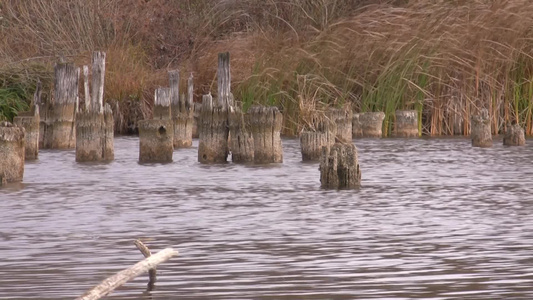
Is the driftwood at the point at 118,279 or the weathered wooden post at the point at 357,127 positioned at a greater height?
the weathered wooden post at the point at 357,127

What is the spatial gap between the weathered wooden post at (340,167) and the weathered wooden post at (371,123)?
832 centimetres

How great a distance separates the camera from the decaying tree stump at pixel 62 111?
21141 mm

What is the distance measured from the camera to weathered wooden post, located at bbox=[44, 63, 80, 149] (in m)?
21.1

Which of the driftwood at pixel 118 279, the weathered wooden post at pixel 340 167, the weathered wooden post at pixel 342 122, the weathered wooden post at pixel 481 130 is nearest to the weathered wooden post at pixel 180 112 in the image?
the weathered wooden post at pixel 342 122

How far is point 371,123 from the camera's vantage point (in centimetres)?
2475

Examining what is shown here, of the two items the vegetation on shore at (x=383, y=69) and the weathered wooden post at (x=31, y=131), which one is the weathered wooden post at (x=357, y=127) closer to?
the vegetation on shore at (x=383, y=69)

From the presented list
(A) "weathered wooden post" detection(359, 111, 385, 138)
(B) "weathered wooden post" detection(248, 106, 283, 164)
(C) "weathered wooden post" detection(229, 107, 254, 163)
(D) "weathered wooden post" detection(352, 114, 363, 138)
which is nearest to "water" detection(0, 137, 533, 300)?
(B) "weathered wooden post" detection(248, 106, 283, 164)

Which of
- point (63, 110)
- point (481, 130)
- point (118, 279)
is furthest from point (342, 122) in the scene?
point (118, 279)

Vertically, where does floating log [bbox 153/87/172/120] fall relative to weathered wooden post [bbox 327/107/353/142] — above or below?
above

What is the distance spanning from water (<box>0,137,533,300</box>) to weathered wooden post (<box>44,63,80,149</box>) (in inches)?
53.4

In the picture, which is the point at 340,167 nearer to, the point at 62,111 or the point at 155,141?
the point at 155,141

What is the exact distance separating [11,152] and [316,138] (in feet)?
17.4

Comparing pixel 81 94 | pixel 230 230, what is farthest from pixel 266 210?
pixel 81 94

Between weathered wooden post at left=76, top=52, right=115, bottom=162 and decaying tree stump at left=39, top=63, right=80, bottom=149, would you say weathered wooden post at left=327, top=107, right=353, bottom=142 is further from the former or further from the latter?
decaying tree stump at left=39, top=63, right=80, bottom=149
